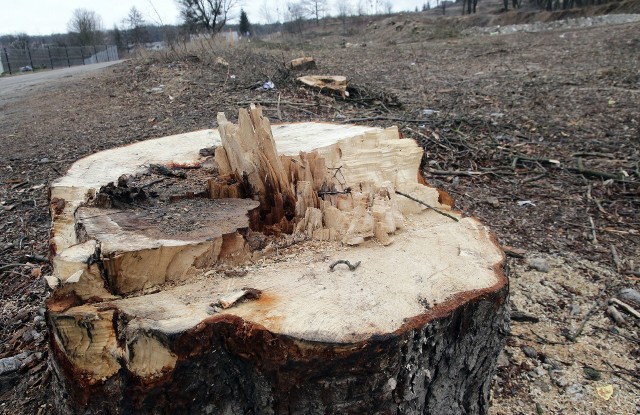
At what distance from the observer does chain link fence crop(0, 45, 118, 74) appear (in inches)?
747

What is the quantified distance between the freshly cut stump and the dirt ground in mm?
676

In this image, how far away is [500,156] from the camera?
4227 mm

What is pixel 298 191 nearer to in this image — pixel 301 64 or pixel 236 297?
pixel 236 297

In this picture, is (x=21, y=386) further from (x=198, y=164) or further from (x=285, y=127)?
(x=285, y=127)

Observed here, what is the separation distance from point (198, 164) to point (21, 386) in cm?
117

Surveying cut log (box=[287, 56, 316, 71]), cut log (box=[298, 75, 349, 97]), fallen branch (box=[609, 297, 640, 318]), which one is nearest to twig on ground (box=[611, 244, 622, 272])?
fallen branch (box=[609, 297, 640, 318])

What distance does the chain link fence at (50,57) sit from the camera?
19.0 metres

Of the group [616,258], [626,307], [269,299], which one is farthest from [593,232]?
[269,299]

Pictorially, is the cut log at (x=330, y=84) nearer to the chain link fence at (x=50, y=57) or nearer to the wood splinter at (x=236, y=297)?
the wood splinter at (x=236, y=297)

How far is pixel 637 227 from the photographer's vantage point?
119 inches

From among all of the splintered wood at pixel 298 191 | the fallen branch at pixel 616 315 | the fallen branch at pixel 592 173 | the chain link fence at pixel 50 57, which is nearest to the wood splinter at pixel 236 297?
the splintered wood at pixel 298 191

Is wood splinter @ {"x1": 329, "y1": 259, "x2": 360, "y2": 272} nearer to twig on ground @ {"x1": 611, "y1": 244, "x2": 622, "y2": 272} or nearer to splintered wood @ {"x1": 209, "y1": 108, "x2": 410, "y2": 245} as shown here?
splintered wood @ {"x1": 209, "y1": 108, "x2": 410, "y2": 245}

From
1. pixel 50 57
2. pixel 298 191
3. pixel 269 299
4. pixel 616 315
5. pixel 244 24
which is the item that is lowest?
pixel 616 315

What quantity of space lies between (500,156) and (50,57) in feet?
77.1
